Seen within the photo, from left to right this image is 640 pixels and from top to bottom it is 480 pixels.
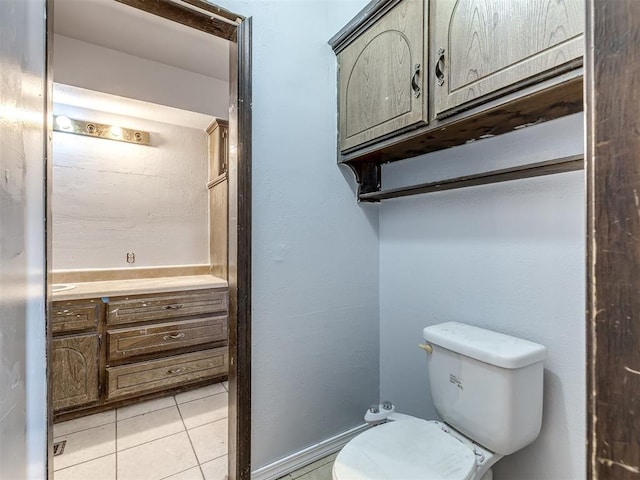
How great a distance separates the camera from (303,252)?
150cm

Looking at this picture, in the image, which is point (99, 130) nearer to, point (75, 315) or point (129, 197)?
point (129, 197)

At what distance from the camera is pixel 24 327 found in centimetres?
48

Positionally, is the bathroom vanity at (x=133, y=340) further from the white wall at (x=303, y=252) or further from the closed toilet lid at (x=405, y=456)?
the closed toilet lid at (x=405, y=456)

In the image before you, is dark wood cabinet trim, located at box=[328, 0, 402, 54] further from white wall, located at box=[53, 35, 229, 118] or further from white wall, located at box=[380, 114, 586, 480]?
white wall, located at box=[53, 35, 229, 118]

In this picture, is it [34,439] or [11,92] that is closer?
[11,92]

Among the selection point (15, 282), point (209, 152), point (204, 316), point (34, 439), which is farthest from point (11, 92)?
point (209, 152)

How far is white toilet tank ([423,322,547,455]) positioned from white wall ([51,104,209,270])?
7.65ft

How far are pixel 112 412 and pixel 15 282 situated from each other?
2155mm

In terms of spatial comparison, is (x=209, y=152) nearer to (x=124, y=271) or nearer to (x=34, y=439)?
(x=124, y=271)

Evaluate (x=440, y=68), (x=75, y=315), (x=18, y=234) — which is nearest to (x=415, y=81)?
(x=440, y=68)

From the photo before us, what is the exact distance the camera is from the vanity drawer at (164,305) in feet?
6.64

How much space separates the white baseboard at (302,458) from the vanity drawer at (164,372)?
1.13m

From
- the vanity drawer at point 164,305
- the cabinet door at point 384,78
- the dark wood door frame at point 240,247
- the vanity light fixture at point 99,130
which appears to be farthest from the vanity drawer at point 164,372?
the cabinet door at point 384,78

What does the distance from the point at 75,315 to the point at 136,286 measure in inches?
14.8
